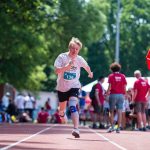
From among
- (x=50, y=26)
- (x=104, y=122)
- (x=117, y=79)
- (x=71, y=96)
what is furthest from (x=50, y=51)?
(x=71, y=96)

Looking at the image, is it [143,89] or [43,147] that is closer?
[43,147]

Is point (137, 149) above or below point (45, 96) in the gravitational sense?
below

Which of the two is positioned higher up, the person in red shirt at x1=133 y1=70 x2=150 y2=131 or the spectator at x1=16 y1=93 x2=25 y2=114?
the spectator at x1=16 y1=93 x2=25 y2=114

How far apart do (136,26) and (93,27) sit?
33.4 m

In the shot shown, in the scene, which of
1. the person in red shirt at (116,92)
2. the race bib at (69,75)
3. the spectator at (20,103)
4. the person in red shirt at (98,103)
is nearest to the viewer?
the race bib at (69,75)

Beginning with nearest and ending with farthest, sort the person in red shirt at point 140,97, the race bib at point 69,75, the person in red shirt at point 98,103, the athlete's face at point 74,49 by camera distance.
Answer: the athlete's face at point 74,49
the race bib at point 69,75
the person in red shirt at point 140,97
the person in red shirt at point 98,103

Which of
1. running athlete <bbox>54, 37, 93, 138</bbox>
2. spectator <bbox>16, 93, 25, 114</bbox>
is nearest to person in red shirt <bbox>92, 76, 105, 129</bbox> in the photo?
running athlete <bbox>54, 37, 93, 138</bbox>

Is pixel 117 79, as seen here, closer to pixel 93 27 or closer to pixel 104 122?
pixel 104 122

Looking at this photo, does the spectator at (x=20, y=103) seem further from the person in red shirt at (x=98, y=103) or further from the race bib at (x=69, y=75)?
the race bib at (x=69, y=75)

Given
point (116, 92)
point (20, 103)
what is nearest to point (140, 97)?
point (116, 92)

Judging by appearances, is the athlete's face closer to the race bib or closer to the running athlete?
the running athlete

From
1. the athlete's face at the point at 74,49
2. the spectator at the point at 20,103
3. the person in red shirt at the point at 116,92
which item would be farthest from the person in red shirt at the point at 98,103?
the spectator at the point at 20,103

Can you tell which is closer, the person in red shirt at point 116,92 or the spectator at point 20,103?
the person in red shirt at point 116,92

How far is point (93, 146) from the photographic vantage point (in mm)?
15086
